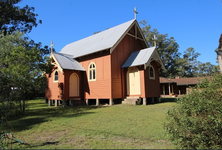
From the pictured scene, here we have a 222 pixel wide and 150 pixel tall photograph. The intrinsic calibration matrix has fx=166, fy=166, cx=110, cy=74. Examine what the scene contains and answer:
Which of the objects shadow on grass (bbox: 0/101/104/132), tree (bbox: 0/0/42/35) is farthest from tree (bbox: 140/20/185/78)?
shadow on grass (bbox: 0/101/104/132)

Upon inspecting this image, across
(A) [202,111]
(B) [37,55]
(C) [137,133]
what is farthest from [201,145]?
(B) [37,55]

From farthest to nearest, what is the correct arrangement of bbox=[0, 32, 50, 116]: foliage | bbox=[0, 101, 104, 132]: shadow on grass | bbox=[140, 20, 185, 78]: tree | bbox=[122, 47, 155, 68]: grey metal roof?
bbox=[140, 20, 185, 78]: tree, bbox=[122, 47, 155, 68]: grey metal roof, bbox=[0, 32, 50, 116]: foliage, bbox=[0, 101, 104, 132]: shadow on grass

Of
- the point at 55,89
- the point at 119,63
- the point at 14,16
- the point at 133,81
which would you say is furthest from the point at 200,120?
the point at 14,16

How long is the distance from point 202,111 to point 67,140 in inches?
160

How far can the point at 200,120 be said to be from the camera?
13.5ft

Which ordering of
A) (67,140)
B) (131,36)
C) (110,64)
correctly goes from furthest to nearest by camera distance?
(131,36)
(110,64)
(67,140)

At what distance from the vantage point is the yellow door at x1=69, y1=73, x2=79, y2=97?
16.8 m

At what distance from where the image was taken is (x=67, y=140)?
5324 mm

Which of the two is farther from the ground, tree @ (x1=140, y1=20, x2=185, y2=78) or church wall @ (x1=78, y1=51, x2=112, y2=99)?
tree @ (x1=140, y1=20, x2=185, y2=78)

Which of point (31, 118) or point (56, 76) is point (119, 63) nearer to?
point (56, 76)

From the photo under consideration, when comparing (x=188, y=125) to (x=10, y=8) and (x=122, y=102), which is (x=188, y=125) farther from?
(x=10, y=8)

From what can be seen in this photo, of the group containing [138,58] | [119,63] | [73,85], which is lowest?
[73,85]

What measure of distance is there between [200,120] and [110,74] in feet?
37.0

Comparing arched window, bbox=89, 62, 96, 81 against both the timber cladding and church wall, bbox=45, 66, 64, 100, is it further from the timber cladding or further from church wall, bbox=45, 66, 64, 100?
church wall, bbox=45, 66, 64, 100
